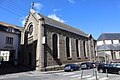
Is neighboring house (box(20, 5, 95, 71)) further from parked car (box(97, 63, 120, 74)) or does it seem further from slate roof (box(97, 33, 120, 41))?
slate roof (box(97, 33, 120, 41))

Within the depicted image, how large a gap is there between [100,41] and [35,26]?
42840 mm

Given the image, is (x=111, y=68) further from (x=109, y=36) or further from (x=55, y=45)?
(x=109, y=36)

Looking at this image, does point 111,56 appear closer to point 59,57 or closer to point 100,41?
point 100,41

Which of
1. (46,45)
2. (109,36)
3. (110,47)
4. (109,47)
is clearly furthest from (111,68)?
(109,36)

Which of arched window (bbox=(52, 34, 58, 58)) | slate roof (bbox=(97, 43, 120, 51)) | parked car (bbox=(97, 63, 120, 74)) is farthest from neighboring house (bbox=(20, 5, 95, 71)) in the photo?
slate roof (bbox=(97, 43, 120, 51))

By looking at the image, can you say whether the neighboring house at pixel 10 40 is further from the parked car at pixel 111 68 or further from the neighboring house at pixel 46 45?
the parked car at pixel 111 68

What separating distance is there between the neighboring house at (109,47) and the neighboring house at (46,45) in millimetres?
20403

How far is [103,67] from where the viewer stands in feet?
77.3

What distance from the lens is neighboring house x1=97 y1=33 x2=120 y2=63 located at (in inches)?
2147

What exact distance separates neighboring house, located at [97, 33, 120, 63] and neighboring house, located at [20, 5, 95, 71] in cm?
2040

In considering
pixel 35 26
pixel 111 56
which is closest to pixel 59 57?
pixel 35 26

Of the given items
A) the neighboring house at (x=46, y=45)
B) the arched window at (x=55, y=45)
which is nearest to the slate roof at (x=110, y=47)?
the neighboring house at (x=46, y=45)

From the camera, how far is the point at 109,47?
192 ft

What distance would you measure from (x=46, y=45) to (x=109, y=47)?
126 feet
